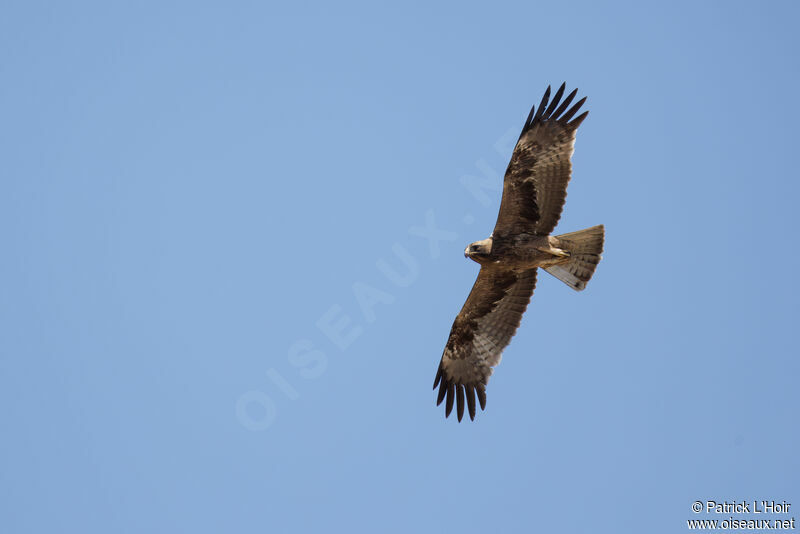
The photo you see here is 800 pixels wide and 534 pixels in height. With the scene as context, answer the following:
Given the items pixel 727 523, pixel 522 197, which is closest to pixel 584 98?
pixel 522 197

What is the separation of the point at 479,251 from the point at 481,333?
1.49 m

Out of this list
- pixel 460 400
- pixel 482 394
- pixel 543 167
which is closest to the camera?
pixel 543 167

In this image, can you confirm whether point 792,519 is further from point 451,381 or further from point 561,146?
point 561,146

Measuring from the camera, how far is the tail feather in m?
12.2

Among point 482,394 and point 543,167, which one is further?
point 482,394

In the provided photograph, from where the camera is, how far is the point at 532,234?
1232cm

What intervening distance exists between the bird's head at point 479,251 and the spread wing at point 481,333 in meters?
0.38

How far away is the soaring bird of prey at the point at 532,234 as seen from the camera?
39.5 ft

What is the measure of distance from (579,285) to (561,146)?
1.88m

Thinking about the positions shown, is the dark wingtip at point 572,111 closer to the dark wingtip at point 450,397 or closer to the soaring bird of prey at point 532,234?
the soaring bird of prey at point 532,234

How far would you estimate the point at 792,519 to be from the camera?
12.7m

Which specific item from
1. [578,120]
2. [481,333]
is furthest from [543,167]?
[481,333]

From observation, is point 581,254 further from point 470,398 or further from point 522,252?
point 470,398

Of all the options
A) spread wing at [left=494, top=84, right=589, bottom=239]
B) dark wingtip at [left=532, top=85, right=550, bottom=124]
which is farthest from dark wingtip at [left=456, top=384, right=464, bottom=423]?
dark wingtip at [left=532, top=85, right=550, bottom=124]
